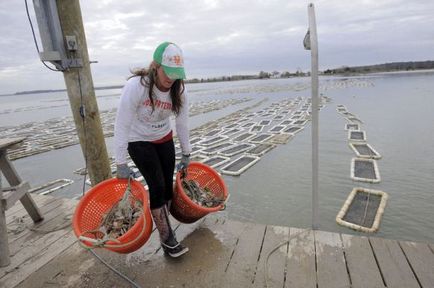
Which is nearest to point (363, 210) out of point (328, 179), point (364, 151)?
point (328, 179)

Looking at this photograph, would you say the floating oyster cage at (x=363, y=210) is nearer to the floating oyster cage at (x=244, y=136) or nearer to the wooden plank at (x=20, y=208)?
the wooden plank at (x=20, y=208)

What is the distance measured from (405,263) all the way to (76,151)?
30.8 feet

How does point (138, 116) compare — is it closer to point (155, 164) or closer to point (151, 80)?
point (151, 80)

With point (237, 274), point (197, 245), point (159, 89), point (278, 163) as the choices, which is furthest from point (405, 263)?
point (278, 163)

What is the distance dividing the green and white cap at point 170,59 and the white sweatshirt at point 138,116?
0.72ft

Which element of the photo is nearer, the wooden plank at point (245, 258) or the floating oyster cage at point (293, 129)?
the wooden plank at point (245, 258)

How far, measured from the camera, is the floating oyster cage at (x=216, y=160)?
6595 millimetres

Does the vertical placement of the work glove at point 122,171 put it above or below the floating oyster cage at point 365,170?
above

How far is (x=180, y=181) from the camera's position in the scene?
8.65 feet

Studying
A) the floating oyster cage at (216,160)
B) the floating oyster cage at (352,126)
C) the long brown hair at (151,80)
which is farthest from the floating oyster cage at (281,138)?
the long brown hair at (151,80)

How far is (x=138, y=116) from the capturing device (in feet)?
6.97

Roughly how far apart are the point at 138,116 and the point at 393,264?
2.26 metres

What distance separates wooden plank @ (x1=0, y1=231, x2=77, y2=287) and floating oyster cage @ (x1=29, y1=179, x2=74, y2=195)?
3.45m

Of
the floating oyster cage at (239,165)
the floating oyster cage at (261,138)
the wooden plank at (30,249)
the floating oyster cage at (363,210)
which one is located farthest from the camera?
the floating oyster cage at (261,138)
